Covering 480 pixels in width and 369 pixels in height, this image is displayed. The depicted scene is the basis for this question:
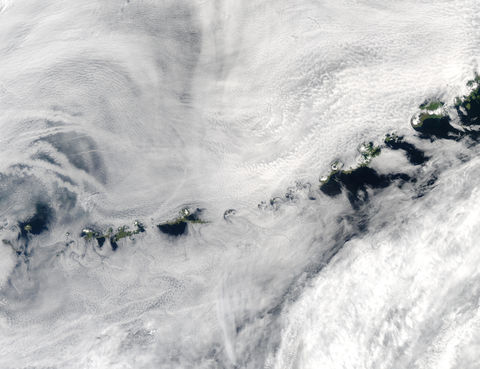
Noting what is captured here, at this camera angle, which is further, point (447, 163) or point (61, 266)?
Result: point (61, 266)

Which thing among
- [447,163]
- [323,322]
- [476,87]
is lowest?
[323,322]

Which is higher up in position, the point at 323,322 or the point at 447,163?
the point at 447,163

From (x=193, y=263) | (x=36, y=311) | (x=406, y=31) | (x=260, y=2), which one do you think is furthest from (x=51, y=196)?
(x=406, y=31)

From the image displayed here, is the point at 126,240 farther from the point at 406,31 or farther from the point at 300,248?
the point at 406,31

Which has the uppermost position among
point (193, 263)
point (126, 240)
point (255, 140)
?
point (255, 140)

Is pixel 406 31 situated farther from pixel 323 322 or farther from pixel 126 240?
pixel 126 240

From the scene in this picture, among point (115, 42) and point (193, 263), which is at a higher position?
point (115, 42)

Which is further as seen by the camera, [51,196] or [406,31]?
[51,196]

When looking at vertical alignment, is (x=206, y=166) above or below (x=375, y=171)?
above

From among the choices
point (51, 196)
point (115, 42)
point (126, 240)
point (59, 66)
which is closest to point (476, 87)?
point (115, 42)
